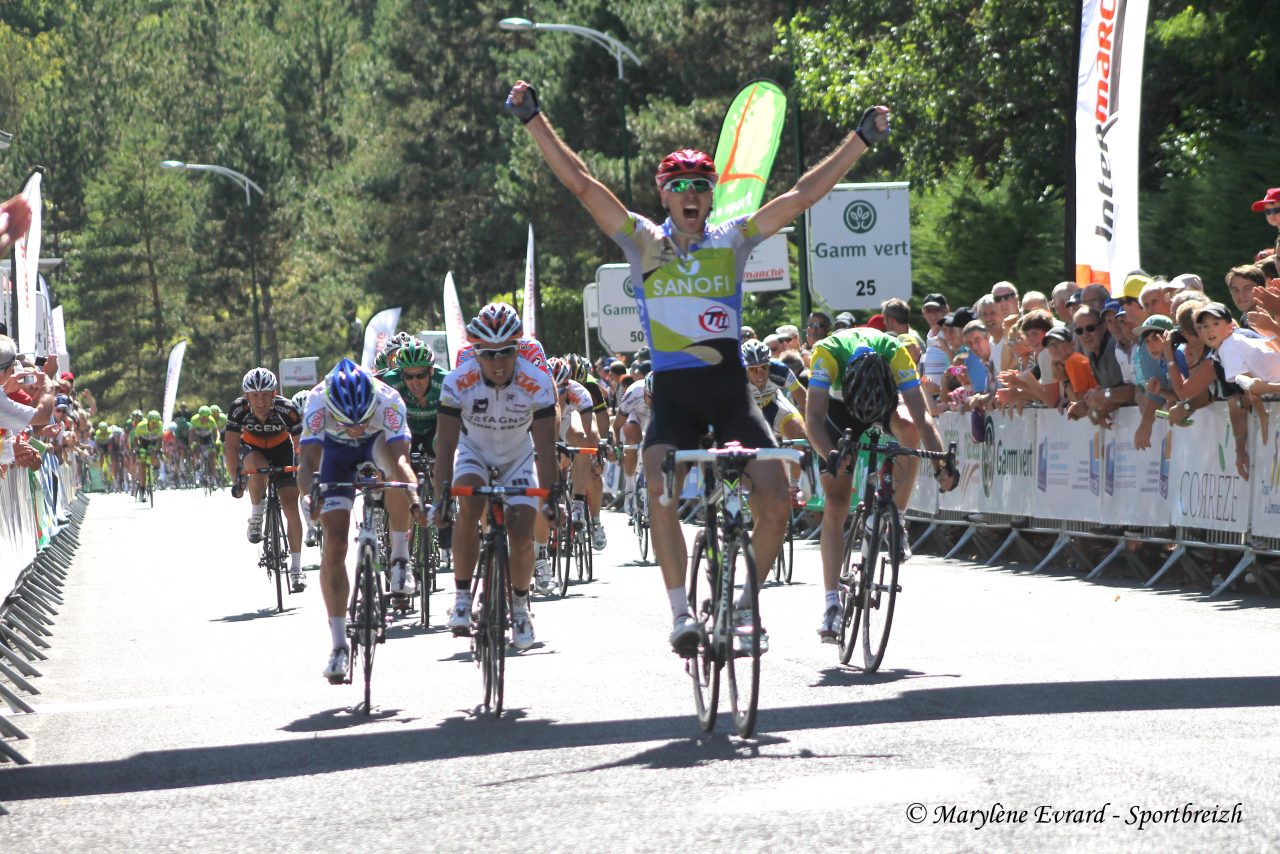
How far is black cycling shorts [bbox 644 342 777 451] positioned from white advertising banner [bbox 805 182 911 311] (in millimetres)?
16302

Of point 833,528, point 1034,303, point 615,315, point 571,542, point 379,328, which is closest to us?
point 833,528

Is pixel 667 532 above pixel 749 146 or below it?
below

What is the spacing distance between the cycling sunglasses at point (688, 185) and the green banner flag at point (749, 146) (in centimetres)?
1695

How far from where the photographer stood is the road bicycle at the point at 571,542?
54.5 ft

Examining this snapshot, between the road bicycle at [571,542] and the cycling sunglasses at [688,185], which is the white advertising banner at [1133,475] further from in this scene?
the cycling sunglasses at [688,185]

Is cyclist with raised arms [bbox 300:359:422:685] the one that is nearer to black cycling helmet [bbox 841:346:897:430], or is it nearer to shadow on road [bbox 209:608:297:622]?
black cycling helmet [bbox 841:346:897:430]

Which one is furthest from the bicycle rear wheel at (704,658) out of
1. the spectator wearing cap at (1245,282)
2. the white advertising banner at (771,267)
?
the white advertising banner at (771,267)

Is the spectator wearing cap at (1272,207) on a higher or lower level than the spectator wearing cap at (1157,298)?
higher

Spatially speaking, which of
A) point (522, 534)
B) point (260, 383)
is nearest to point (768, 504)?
point (522, 534)

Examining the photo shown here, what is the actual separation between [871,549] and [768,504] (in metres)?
1.61

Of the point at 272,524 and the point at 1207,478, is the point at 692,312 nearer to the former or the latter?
the point at 1207,478

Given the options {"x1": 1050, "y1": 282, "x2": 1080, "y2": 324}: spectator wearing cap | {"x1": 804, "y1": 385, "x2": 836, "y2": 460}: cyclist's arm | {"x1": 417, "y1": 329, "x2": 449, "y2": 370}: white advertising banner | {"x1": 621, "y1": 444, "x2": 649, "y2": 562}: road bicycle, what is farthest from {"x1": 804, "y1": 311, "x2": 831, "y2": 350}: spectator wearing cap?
{"x1": 417, "y1": 329, "x2": 449, "y2": 370}: white advertising banner

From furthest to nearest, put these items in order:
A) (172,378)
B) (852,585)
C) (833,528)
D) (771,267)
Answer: (172,378) → (771,267) → (833,528) → (852,585)

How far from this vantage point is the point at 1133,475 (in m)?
15.4
